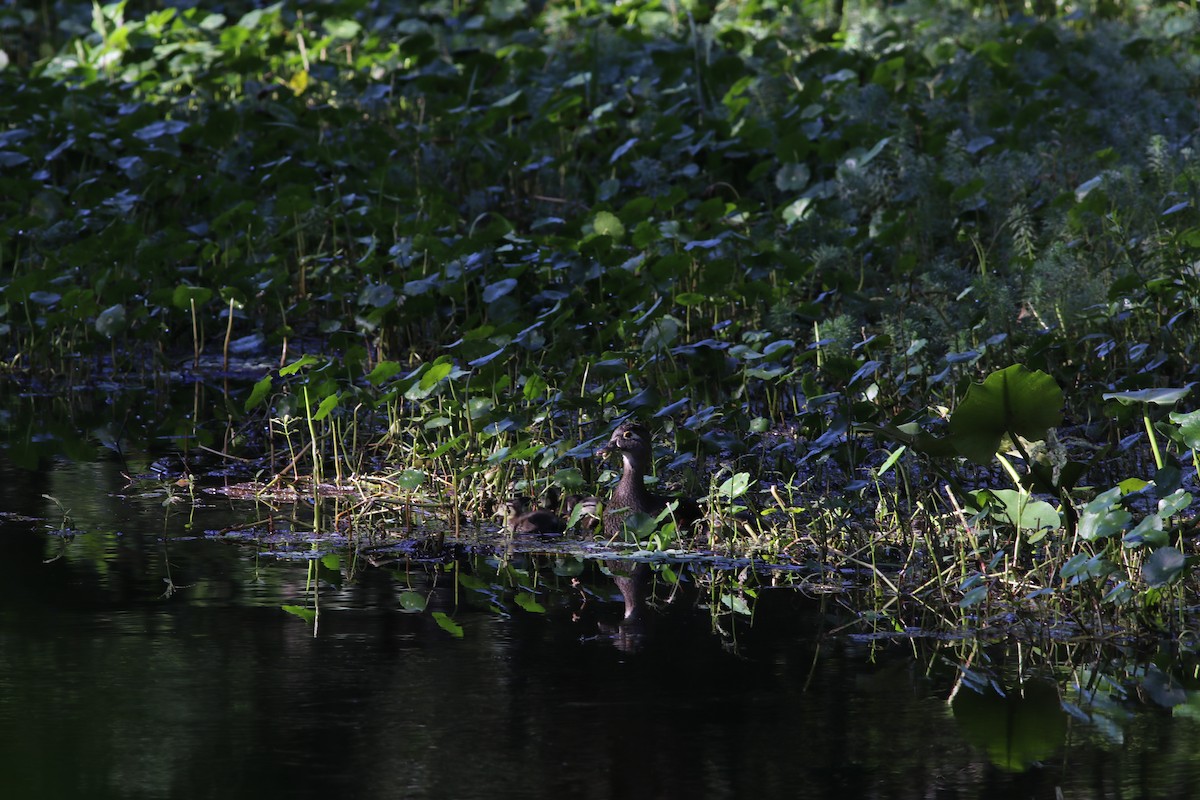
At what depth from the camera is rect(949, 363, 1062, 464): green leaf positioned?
14.6ft

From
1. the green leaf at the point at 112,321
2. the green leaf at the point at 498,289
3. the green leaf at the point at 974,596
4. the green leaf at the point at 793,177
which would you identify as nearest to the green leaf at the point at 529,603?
the green leaf at the point at 974,596

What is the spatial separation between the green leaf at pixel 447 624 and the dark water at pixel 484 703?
32 mm

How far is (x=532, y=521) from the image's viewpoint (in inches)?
210

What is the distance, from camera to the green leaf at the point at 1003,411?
14.6 feet

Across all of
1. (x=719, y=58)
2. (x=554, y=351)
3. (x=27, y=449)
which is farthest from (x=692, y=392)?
(x=719, y=58)

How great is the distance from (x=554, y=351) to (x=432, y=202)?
2086 millimetres

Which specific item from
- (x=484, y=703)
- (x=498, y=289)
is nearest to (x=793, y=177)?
(x=498, y=289)

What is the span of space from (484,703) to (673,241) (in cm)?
383

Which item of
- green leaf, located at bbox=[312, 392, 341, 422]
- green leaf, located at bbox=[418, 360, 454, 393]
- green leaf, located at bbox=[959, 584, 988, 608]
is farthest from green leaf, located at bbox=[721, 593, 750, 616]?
green leaf, located at bbox=[312, 392, 341, 422]

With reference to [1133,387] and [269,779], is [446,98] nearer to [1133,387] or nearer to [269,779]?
[1133,387]

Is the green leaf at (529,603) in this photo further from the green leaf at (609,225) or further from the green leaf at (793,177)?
the green leaf at (793,177)

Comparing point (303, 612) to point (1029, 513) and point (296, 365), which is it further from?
point (1029, 513)

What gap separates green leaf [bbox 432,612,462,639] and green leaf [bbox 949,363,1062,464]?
125 centimetres

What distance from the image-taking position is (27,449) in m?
6.66
